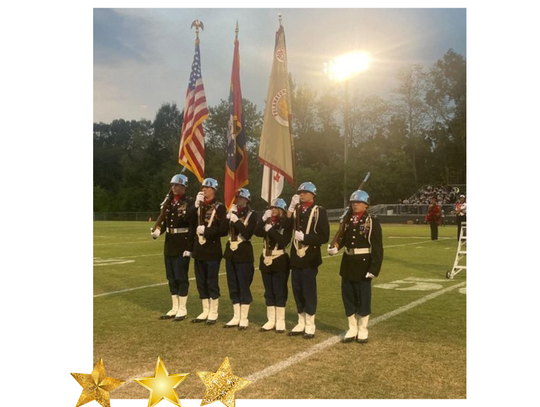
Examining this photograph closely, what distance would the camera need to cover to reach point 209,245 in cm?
659

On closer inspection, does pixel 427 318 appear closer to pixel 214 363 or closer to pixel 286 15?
pixel 214 363

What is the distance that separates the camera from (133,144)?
52.1 ft

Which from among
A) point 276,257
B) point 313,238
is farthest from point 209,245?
point 313,238

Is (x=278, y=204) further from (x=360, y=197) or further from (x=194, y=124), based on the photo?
(x=194, y=124)

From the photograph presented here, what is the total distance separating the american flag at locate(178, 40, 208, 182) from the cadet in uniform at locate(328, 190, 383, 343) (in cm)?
230

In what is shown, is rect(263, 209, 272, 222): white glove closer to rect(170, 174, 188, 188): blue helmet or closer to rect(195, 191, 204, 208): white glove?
rect(195, 191, 204, 208): white glove

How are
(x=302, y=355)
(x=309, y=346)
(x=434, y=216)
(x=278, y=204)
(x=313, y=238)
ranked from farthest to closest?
(x=434, y=216), (x=278, y=204), (x=313, y=238), (x=309, y=346), (x=302, y=355)

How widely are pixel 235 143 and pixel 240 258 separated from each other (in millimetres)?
1459

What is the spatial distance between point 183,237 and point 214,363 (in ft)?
6.75

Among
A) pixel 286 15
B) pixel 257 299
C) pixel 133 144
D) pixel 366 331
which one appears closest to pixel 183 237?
pixel 257 299

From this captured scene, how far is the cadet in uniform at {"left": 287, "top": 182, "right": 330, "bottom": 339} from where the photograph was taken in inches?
232

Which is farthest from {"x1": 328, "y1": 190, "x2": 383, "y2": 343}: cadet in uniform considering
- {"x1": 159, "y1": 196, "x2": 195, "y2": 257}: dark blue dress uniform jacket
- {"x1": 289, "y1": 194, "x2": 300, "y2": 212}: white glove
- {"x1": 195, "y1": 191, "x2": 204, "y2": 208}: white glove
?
{"x1": 159, "y1": 196, "x2": 195, "y2": 257}: dark blue dress uniform jacket

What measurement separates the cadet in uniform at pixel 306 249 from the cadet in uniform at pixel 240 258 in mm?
632

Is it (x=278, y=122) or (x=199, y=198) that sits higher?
(x=278, y=122)
